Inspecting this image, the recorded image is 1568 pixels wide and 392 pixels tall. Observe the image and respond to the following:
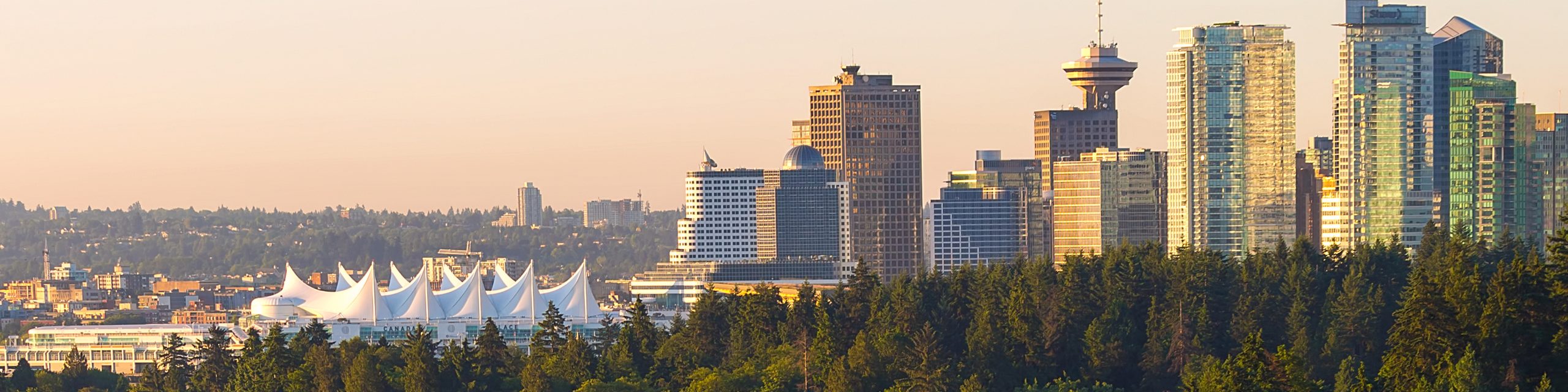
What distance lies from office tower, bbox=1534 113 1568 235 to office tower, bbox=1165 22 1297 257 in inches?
559

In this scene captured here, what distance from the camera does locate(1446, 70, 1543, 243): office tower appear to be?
14212cm

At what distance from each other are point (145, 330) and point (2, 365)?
13.7 m

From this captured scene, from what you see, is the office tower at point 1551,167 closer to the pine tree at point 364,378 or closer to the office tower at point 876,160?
the office tower at point 876,160

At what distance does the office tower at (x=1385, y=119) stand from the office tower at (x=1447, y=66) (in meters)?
0.71

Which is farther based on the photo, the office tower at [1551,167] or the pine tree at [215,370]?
the office tower at [1551,167]

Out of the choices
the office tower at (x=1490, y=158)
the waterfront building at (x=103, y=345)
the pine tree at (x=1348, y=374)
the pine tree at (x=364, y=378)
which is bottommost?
the waterfront building at (x=103, y=345)

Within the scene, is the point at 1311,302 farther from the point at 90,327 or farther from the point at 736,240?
the point at 736,240

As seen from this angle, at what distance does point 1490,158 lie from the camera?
470 feet

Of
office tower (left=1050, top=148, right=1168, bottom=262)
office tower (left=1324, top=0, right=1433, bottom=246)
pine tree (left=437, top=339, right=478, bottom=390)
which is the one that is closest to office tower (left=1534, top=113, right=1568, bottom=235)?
office tower (left=1324, top=0, right=1433, bottom=246)

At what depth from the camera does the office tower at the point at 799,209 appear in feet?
632

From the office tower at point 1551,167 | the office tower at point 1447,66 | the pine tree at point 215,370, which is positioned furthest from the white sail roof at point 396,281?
the pine tree at point 215,370

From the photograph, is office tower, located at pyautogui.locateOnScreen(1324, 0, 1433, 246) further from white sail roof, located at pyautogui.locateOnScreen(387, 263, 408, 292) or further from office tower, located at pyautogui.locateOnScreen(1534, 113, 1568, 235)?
white sail roof, located at pyautogui.locateOnScreen(387, 263, 408, 292)

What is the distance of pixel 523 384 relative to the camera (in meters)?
79.7

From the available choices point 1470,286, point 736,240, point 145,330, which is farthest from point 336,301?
point 1470,286
